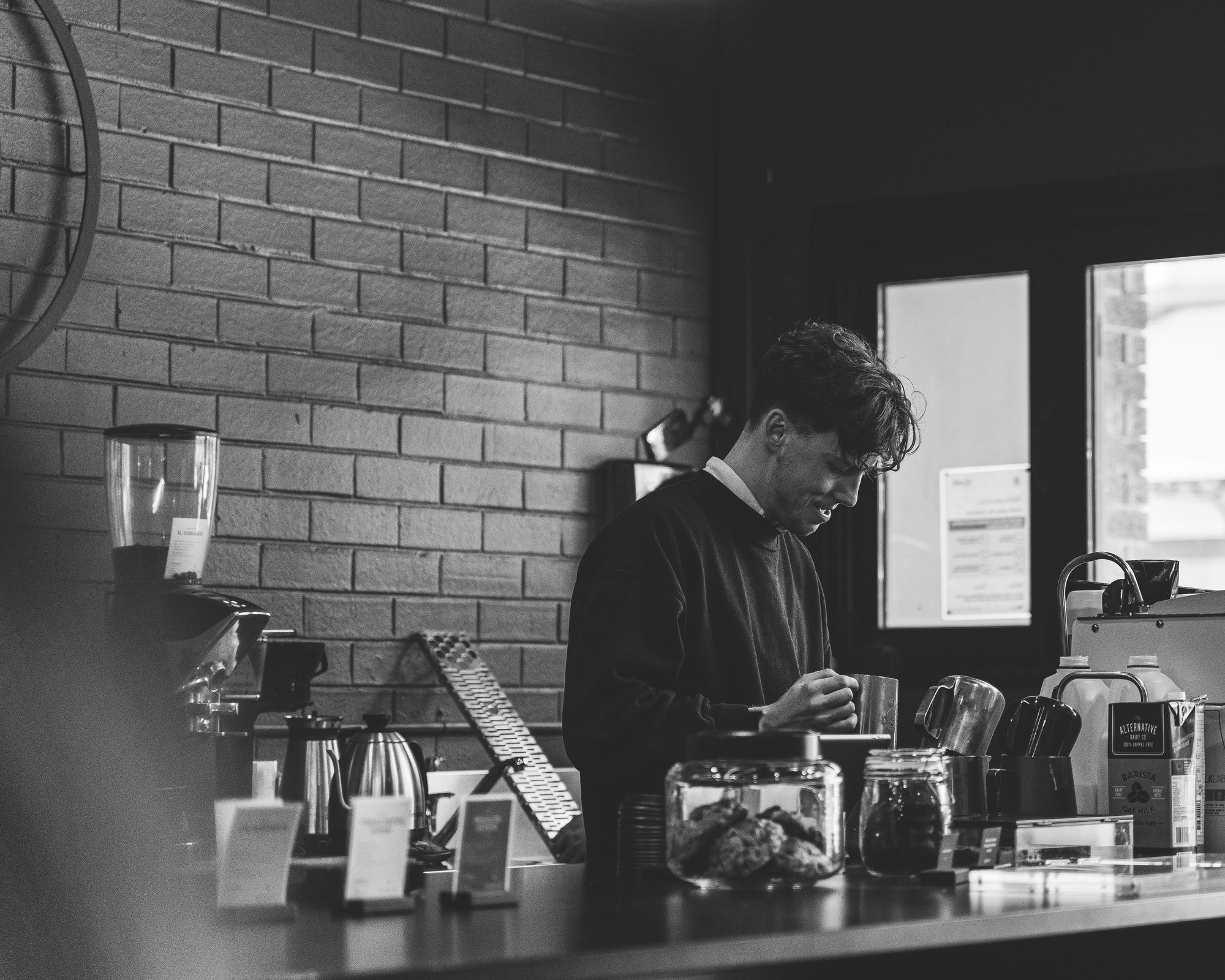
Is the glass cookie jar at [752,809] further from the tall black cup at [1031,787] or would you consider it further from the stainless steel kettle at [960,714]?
the stainless steel kettle at [960,714]

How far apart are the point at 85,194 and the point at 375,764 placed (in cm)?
160

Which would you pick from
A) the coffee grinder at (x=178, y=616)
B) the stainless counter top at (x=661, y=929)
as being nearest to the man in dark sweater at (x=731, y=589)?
the stainless counter top at (x=661, y=929)

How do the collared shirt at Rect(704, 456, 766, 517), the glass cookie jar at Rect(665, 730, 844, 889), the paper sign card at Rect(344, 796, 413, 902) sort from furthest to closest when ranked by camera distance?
the collared shirt at Rect(704, 456, 766, 517) → the glass cookie jar at Rect(665, 730, 844, 889) → the paper sign card at Rect(344, 796, 413, 902)

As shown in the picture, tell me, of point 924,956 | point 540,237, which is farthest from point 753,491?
point 540,237

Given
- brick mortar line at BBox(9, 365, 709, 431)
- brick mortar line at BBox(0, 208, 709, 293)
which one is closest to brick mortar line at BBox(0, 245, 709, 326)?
brick mortar line at BBox(0, 208, 709, 293)

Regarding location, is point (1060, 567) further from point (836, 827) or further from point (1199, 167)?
point (836, 827)

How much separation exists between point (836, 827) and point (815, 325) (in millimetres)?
946

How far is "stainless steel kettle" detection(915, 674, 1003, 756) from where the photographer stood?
260 centimetres

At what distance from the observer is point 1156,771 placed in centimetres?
252

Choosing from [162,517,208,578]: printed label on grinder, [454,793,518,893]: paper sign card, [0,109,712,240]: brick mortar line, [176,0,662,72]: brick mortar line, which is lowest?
[454,793,518,893]: paper sign card

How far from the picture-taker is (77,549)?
3.31 metres

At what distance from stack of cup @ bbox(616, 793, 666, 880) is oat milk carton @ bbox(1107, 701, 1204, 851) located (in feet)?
2.53

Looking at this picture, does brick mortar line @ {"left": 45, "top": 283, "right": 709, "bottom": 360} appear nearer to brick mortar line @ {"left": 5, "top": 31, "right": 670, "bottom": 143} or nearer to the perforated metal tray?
brick mortar line @ {"left": 5, "top": 31, "right": 670, "bottom": 143}

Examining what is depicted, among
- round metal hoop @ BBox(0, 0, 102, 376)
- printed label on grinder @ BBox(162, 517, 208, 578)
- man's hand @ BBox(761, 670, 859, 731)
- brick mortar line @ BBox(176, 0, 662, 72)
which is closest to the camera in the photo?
man's hand @ BBox(761, 670, 859, 731)
